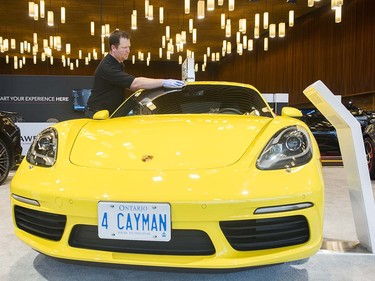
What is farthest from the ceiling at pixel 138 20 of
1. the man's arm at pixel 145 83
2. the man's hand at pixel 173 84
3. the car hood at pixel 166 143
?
the car hood at pixel 166 143

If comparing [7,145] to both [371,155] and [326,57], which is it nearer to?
[371,155]

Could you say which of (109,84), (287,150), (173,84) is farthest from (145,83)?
(287,150)

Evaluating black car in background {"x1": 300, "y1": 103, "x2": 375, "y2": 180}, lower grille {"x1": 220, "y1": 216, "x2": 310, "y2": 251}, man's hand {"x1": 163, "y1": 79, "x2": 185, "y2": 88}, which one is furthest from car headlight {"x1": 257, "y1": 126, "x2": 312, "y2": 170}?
black car in background {"x1": 300, "y1": 103, "x2": 375, "y2": 180}

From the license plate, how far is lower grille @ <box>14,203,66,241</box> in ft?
0.64

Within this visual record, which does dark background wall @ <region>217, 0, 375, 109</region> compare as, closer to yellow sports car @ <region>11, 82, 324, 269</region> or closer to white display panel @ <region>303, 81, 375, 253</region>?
white display panel @ <region>303, 81, 375, 253</region>

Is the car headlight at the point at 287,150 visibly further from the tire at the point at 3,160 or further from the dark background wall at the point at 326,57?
the dark background wall at the point at 326,57

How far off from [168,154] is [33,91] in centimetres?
589

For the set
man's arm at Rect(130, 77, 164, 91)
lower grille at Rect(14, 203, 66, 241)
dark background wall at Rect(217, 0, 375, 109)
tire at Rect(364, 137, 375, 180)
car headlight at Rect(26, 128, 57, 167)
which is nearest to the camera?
lower grille at Rect(14, 203, 66, 241)

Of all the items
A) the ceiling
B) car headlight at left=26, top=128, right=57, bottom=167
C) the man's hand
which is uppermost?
the ceiling

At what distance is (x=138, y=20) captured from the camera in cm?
1472

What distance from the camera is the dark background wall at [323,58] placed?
11164 mm

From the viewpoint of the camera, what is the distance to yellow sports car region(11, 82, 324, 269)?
1425 mm

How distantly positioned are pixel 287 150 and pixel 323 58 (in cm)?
1247

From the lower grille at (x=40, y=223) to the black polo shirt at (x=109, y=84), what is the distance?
1.43 meters
